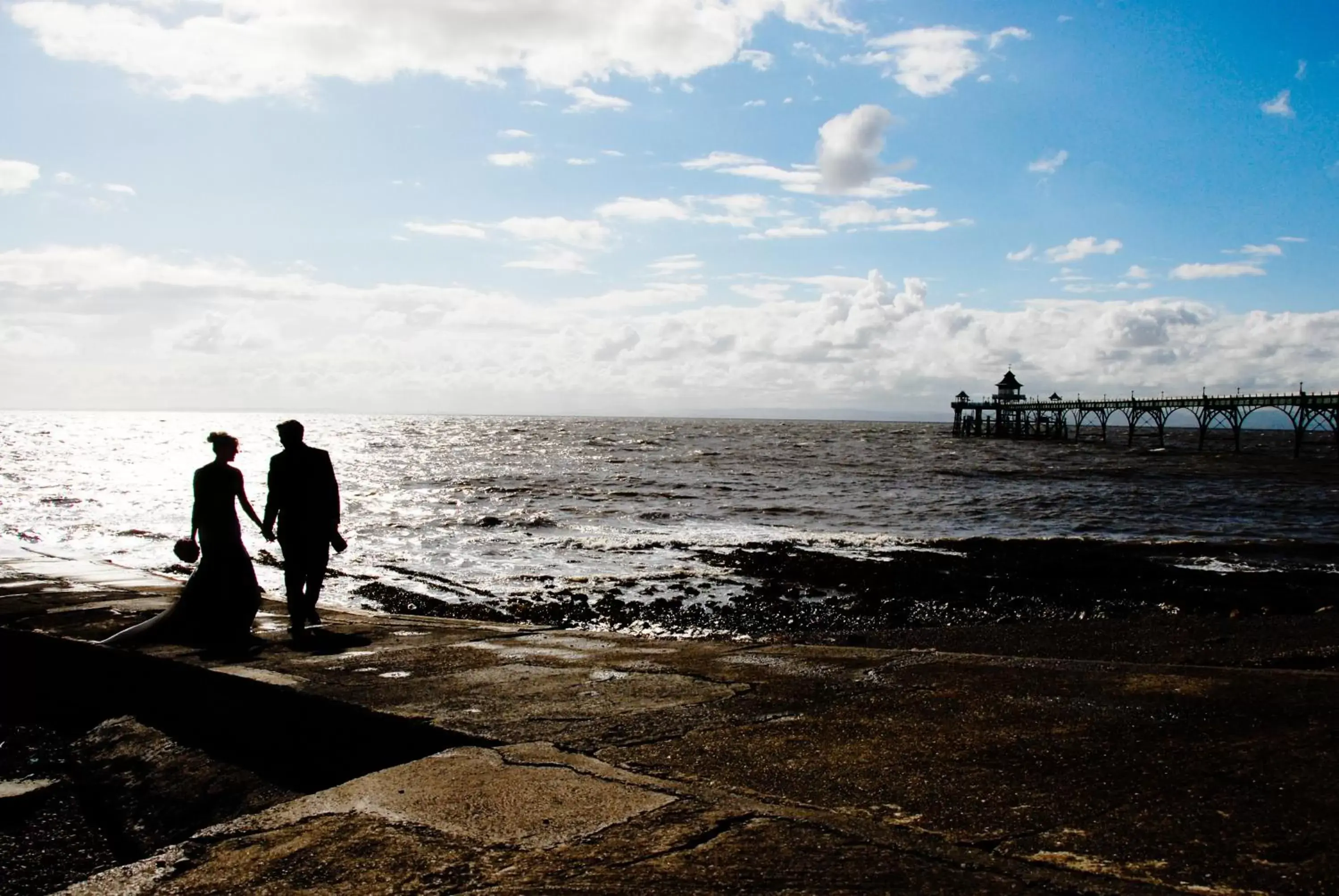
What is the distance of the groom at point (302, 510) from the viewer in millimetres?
6598

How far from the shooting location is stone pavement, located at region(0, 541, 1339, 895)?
2.25m

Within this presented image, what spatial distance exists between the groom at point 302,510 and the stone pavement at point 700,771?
1.26 m

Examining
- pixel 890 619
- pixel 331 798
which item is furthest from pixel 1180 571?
pixel 331 798

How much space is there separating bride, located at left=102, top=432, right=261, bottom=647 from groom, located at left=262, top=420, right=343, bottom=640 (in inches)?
10.0

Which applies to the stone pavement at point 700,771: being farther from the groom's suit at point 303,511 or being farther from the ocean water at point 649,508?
the ocean water at point 649,508

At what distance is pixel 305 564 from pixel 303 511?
408 mm

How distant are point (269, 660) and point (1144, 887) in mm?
4604

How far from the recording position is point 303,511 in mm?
6699

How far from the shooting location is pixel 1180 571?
Answer: 1453cm

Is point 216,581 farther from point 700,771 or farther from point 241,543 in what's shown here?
point 700,771

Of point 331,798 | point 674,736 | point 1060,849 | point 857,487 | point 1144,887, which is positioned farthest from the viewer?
point 857,487

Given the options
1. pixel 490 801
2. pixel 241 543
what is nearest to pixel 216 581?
pixel 241 543

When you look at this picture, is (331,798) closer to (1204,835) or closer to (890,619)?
(1204,835)

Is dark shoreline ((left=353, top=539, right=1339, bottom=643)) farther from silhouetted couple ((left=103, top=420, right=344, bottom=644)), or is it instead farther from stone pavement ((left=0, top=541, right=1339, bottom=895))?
stone pavement ((left=0, top=541, right=1339, bottom=895))
